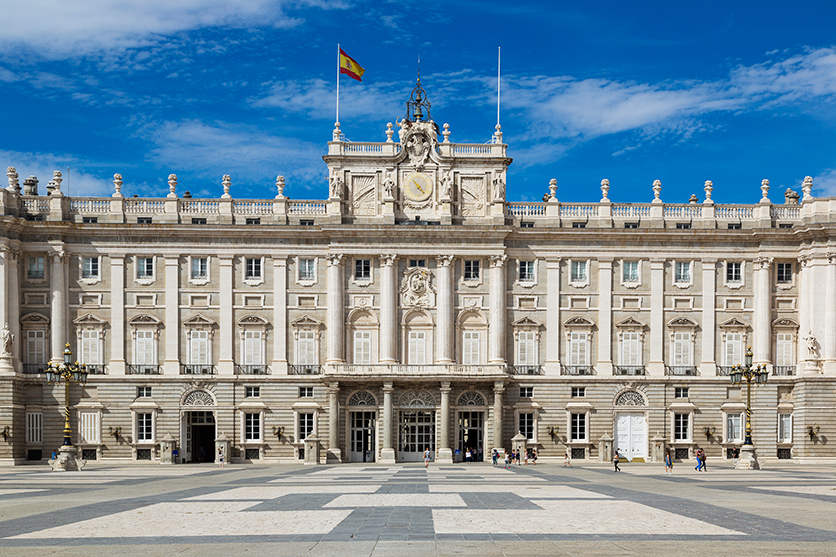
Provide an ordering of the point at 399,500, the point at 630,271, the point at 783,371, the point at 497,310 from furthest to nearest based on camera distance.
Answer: the point at 630,271 → the point at 783,371 → the point at 497,310 → the point at 399,500

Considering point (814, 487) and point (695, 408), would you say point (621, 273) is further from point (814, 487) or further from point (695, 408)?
point (814, 487)

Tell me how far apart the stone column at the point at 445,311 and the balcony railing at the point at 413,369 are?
0.80 meters

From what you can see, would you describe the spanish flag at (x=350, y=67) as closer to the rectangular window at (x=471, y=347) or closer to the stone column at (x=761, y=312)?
the rectangular window at (x=471, y=347)

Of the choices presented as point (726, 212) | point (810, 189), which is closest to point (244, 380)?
point (726, 212)

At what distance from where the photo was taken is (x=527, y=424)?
66.2m

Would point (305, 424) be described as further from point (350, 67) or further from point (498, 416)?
point (350, 67)

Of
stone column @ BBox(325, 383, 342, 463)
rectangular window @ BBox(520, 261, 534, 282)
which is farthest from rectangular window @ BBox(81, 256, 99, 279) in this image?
rectangular window @ BBox(520, 261, 534, 282)

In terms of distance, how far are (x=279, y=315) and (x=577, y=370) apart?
21953 mm

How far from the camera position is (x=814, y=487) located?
38250mm

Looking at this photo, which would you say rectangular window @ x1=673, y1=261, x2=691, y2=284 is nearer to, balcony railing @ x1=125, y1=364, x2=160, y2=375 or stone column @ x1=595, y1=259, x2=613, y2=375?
stone column @ x1=595, y1=259, x2=613, y2=375

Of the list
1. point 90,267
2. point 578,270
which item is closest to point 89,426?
point 90,267

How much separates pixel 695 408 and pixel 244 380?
3244 centimetres

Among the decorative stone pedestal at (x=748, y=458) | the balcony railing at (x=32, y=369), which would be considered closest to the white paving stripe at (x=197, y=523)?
the decorative stone pedestal at (x=748, y=458)

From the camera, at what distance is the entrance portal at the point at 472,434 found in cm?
6606
